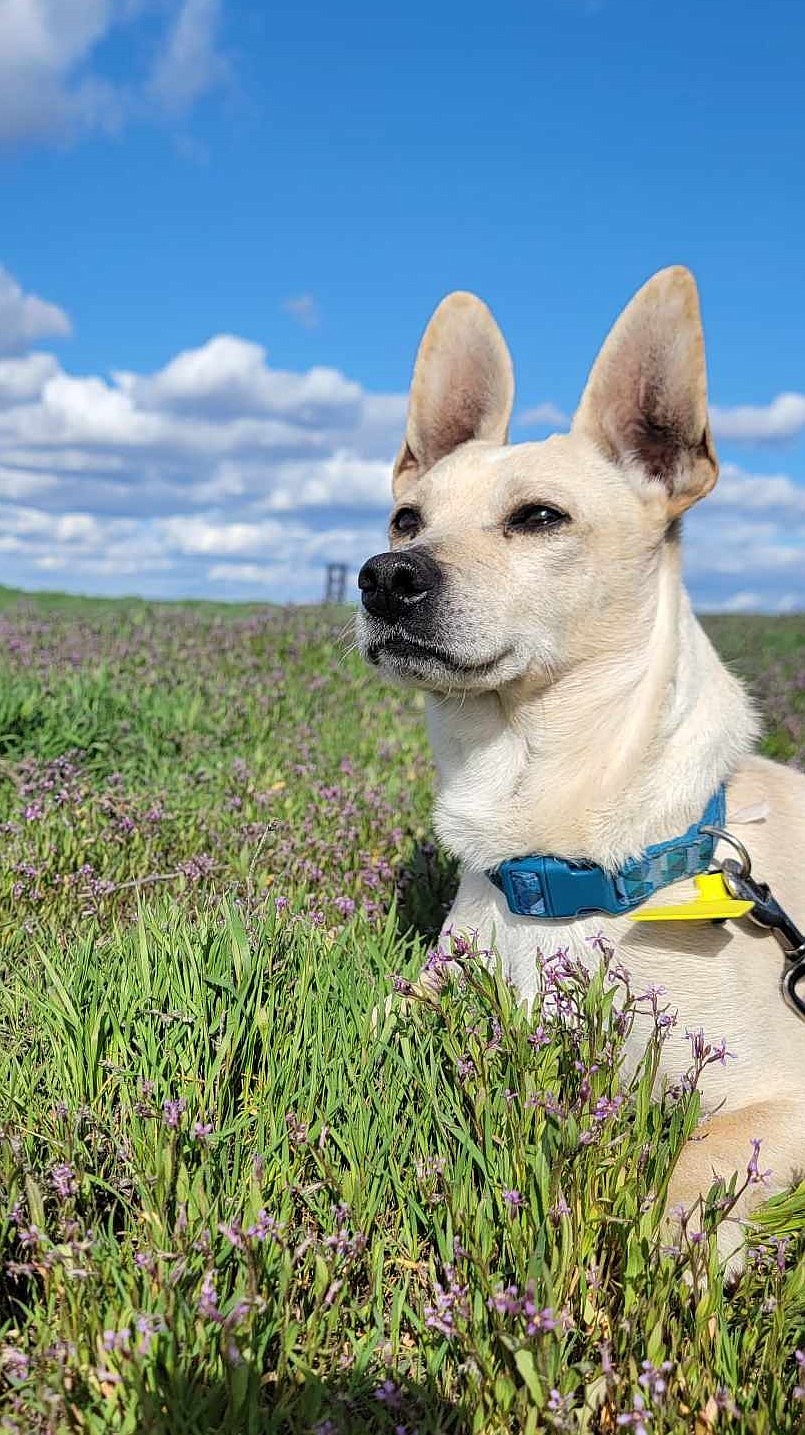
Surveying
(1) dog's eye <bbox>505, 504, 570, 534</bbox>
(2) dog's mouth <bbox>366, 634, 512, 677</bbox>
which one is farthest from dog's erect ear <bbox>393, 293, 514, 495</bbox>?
(2) dog's mouth <bbox>366, 634, 512, 677</bbox>

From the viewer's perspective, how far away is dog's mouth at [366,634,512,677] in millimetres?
3533

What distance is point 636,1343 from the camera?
235 cm

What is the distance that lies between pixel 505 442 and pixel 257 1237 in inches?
127

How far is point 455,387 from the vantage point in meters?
4.49

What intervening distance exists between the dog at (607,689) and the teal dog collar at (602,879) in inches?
→ 1.3

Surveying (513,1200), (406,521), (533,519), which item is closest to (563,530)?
(533,519)

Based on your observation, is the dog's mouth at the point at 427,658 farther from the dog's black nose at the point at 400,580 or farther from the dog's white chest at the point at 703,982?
the dog's white chest at the point at 703,982

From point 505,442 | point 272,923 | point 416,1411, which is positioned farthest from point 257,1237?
point 505,442

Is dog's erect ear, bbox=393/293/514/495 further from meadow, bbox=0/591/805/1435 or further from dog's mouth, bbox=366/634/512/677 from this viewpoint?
meadow, bbox=0/591/805/1435

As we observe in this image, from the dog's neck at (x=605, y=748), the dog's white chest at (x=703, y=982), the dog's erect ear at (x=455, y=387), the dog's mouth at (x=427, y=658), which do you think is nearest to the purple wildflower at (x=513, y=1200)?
the dog's white chest at (x=703, y=982)

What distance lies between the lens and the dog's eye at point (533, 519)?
3.74 metres

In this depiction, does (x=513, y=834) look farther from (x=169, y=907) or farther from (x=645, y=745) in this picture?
(x=169, y=907)

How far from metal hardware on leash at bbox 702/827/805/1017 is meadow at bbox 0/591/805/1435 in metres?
0.38

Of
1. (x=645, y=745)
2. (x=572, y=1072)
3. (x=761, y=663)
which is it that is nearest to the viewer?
(x=572, y=1072)
